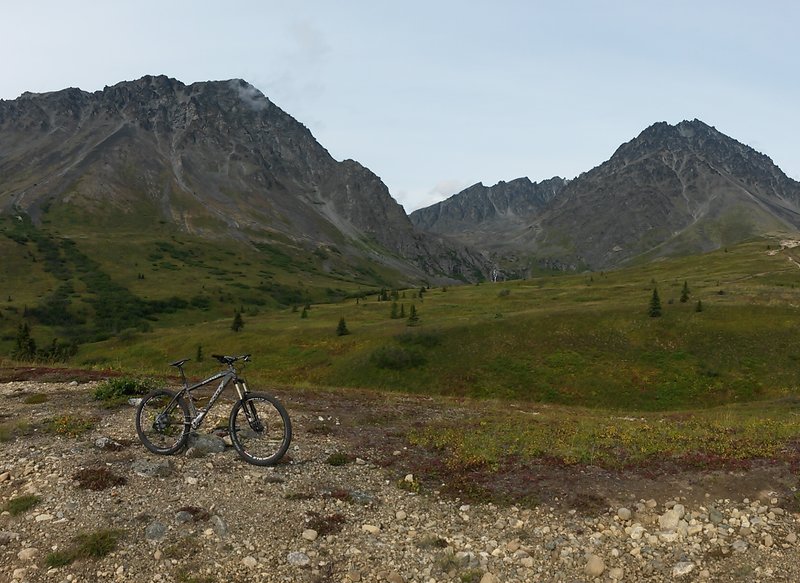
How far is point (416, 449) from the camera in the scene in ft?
54.4

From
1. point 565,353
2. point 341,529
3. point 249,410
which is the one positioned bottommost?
point 565,353

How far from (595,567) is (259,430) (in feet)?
30.6

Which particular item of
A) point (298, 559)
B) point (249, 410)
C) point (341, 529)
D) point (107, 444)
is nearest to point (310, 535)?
point (341, 529)

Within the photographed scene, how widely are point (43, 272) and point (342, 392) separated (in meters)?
219

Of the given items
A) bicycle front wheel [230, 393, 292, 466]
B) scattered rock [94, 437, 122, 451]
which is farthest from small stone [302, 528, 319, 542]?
scattered rock [94, 437, 122, 451]

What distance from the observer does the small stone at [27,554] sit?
9.67 m

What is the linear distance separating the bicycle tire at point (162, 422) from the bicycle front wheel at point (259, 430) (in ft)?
5.04

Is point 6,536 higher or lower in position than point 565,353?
higher

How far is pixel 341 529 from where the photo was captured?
1117 cm

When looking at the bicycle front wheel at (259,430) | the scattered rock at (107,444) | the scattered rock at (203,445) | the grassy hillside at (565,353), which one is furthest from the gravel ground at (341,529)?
the grassy hillside at (565,353)

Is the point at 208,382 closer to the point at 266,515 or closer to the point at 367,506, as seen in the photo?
the point at 266,515

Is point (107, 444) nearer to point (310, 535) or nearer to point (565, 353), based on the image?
point (310, 535)

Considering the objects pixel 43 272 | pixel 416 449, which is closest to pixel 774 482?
pixel 416 449

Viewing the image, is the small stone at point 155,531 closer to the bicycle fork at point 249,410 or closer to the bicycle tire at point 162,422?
the bicycle fork at point 249,410
